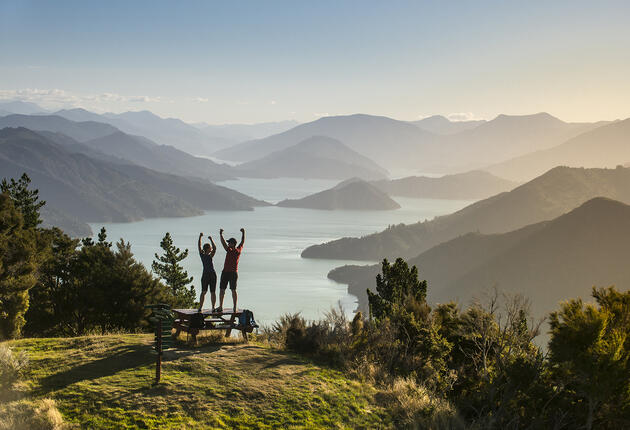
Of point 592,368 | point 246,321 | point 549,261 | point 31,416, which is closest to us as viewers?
point 31,416

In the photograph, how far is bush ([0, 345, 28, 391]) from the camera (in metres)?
12.4

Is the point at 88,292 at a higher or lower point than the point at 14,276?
lower

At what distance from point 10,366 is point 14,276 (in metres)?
17.3

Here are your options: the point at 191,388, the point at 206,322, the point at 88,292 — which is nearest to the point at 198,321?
the point at 206,322

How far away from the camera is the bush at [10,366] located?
12.4 metres

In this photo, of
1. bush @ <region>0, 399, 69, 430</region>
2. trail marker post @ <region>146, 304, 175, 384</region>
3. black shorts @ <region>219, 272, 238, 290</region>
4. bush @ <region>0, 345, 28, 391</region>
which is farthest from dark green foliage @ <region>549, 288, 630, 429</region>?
bush @ <region>0, 345, 28, 391</region>

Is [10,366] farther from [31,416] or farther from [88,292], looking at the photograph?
[88,292]

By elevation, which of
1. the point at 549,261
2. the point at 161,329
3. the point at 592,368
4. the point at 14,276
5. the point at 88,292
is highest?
the point at 161,329

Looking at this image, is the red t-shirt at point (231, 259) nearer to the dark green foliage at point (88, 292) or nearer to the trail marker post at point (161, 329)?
the trail marker post at point (161, 329)

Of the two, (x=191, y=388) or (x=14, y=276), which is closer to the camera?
(x=191, y=388)

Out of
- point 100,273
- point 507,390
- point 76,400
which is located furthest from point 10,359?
point 100,273

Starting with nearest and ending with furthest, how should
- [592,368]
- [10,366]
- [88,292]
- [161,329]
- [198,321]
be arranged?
[10,366] < [161,329] < [592,368] < [198,321] < [88,292]

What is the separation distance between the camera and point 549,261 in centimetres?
13525

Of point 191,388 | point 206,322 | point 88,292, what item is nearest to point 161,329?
point 191,388
